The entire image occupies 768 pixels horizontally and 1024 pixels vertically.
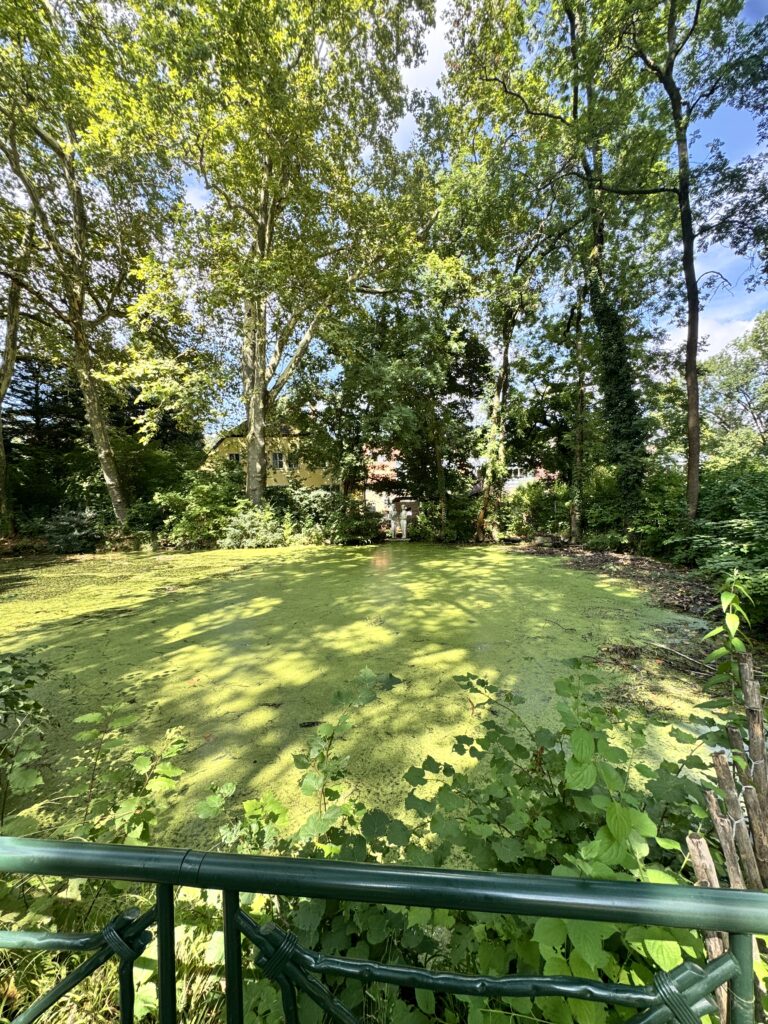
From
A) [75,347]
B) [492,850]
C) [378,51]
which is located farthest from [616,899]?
[75,347]

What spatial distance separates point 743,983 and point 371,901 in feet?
1.33

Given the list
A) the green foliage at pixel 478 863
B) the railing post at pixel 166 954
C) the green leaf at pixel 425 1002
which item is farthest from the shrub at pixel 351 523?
the railing post at pixel 166 954

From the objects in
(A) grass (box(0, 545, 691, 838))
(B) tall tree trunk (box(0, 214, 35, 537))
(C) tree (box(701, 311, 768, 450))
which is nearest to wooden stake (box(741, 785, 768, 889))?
(A) grass (box(0, 545, 691, 838))

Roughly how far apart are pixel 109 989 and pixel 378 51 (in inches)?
447

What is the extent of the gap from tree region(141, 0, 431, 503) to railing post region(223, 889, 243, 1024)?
7.97 m

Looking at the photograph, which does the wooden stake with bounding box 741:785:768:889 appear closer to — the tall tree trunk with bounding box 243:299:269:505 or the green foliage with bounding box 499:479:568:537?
the green foliage with bounding box 499:479:568:537

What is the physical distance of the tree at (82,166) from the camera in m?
6.21

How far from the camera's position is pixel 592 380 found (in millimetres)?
7852

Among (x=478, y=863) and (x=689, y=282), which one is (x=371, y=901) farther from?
(x=689, y=282)

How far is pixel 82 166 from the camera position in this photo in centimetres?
760

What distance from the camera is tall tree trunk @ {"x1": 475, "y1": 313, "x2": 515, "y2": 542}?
28.1 feet

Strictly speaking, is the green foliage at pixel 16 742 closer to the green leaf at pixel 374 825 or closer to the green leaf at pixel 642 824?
the green leaf at pixel 374 825

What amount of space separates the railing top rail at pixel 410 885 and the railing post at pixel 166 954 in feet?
0.17

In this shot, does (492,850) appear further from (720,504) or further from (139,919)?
(720,504)
